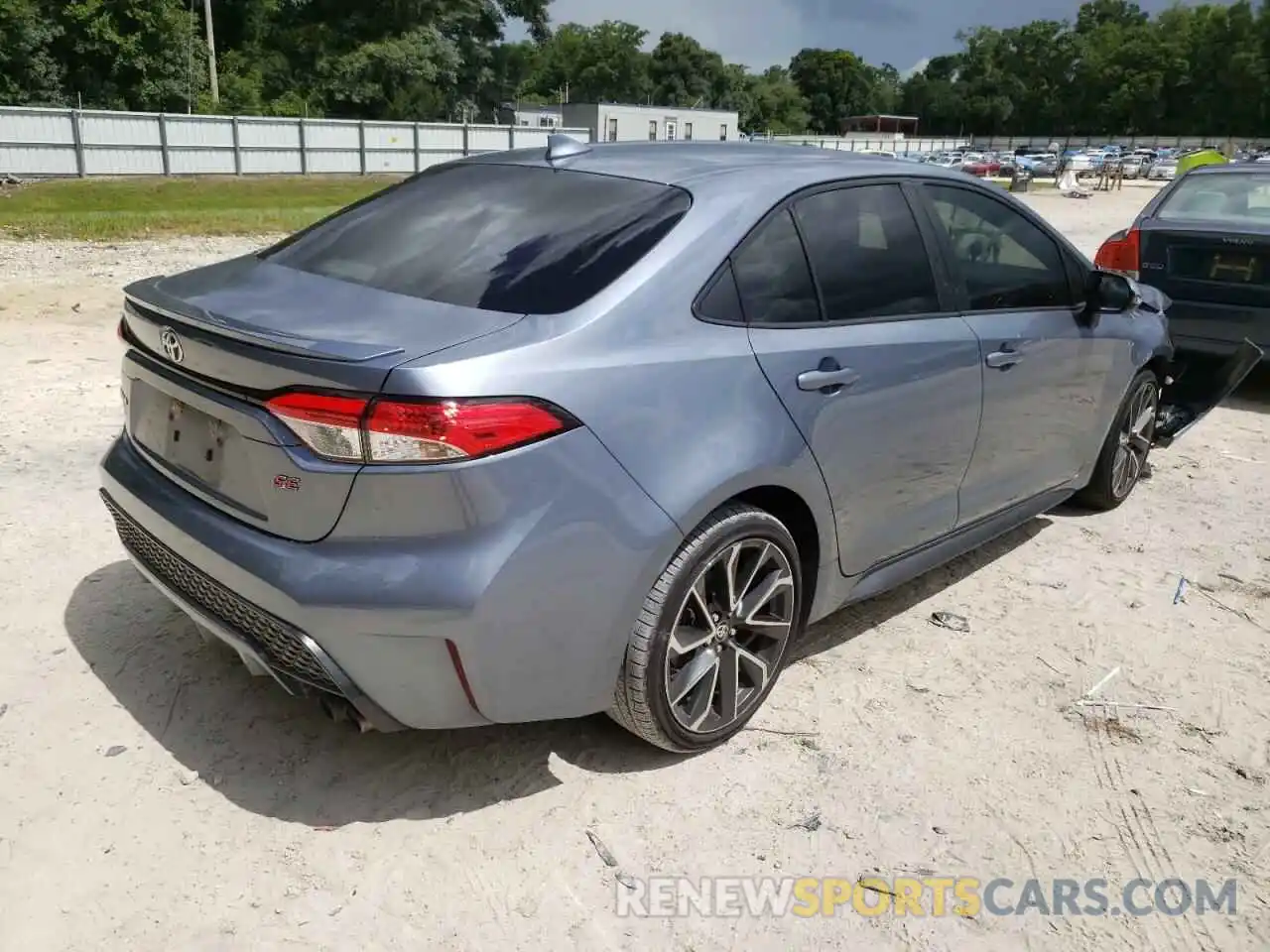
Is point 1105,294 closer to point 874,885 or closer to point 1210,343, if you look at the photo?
point 874,885

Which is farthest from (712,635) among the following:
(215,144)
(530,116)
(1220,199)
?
(530,116)

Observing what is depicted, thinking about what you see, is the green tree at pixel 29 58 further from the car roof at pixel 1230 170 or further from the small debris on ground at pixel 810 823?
→ the small debris on ground at pixel 810 823

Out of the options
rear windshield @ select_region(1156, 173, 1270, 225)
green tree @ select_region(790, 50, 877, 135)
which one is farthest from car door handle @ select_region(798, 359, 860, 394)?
green tree @ select_region(790, 50, 877, 135)

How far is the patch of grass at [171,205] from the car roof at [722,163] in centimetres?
1384

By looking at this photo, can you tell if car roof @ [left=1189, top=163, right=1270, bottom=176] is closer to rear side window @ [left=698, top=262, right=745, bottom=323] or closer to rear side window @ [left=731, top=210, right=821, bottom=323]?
rear side window @ [left=731, top=210, right=821, bottom=323]

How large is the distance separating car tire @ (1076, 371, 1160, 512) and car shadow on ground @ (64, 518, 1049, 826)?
303 cm

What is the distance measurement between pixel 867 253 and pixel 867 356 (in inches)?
15.6

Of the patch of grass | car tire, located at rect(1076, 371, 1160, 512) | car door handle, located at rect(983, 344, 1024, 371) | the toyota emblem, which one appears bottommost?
the patch of grass

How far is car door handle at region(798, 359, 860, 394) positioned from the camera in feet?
10.2

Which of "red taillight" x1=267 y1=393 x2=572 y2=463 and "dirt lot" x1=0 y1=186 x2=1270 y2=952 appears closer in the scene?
"red taillight" x1=267 y1=393 x2=572 y2=463

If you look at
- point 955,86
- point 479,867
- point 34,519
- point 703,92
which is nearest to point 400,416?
point 479,867

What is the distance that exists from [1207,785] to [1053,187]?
4232 cm

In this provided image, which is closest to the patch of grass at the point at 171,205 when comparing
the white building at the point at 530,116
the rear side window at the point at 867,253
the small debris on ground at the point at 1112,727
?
the rear side window at the point at 867,253

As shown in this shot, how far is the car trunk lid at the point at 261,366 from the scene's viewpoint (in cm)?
247
